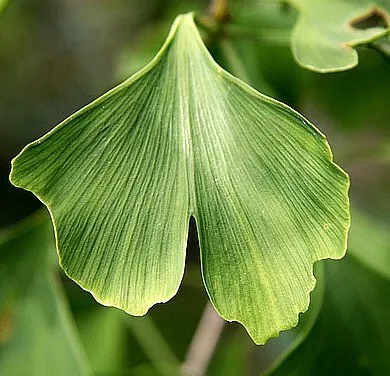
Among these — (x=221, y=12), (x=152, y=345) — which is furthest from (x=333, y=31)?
(x=152, y=345)

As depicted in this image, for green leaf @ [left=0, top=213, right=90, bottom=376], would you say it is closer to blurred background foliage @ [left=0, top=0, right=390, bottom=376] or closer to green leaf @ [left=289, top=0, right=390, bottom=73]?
blurred background foliage @ [left=0, top=0, right=390, bottom=376]

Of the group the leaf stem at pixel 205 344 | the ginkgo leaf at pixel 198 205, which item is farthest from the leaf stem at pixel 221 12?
the leaf stem at pixel 205 344

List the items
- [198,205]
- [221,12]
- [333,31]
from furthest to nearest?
1. [221,12]
2. [333,31]
3. [198,205]

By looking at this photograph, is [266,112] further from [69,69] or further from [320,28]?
[69,69]

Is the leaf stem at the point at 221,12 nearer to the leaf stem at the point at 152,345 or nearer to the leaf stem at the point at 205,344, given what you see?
the leaf stem at the point at 205,344

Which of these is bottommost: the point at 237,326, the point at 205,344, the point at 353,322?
the point at 237,326

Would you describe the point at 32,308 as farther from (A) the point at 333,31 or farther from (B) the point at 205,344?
(A) the point at 333,31
